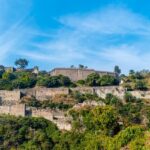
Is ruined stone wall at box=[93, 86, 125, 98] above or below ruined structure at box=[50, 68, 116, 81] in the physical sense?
below

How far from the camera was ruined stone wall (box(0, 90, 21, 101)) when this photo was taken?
6412 cm

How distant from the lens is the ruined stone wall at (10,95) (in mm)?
64125

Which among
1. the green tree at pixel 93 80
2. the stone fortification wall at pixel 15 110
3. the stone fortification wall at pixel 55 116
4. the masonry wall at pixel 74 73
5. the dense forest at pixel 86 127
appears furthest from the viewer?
the masonry wall at pixel 74 73

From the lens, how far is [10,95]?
64250 mm

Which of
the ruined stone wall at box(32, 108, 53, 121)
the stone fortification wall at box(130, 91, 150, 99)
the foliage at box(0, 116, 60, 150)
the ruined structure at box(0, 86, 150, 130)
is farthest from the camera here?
the stone fortification wall at box(130, 91, 150, 99)

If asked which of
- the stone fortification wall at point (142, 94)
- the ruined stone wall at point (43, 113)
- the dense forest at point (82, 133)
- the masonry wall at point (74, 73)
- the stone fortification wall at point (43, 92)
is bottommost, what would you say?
the dense forest at point (82, 133)

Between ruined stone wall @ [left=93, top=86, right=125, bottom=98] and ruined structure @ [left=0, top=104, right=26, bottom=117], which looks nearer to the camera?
ruined structure @ [left=0, top=104, right=26, bottom=117]

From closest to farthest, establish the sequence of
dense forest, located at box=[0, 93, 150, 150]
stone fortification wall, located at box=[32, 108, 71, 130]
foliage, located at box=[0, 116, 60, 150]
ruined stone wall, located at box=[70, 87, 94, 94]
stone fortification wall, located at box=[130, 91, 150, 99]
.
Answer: dense forest, located at box=[0, 93, 150, 150] < foliage, located at box=[0, 116, 60, 150] < stone fortification wall, located at box=[32, 108, 71, 130] < stone fortification wall, located at box=[130, 91, 150, 99] < ruined stone wall, located at box=[70, 87, 94, 94]

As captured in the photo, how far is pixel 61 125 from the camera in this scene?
2162 inches

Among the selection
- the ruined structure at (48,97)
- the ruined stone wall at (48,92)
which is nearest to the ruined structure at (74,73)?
the ruined structure at (48,97)

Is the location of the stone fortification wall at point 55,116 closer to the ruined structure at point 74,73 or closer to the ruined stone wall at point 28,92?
the ruined stone wall at point 28,92

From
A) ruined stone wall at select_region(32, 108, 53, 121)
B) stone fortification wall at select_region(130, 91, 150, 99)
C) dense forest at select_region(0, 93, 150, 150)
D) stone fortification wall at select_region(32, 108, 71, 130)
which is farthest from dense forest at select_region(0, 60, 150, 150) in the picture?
ruined stone wall at select_region(32, 108, 53, 121)

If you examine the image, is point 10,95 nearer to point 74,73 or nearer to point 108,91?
point 108,91

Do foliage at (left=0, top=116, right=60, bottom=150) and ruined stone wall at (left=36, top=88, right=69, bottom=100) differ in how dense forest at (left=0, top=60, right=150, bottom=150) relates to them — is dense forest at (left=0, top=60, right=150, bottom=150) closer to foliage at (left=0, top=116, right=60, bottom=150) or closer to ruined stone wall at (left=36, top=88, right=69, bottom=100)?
foliage at (left=0, top=116, right=60, bottom=150)
